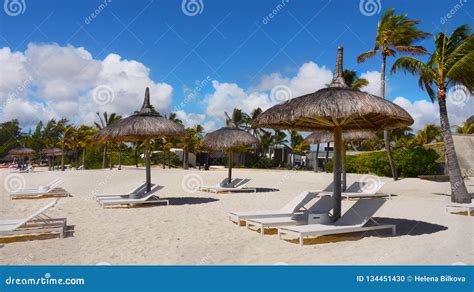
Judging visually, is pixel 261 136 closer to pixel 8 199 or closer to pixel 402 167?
pixel 402 167

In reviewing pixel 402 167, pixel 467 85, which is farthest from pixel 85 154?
pixel 467 85

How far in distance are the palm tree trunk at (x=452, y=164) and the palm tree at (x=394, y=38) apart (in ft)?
20.4

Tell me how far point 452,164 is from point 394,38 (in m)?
8.53

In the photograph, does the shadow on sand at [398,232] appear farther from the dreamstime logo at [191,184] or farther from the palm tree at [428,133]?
the palm tree at [428,133]

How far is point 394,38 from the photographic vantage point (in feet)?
62.1

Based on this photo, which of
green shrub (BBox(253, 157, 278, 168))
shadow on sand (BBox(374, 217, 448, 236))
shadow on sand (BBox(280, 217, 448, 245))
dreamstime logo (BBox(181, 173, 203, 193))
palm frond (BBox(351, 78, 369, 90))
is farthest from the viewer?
green shrub (BBox(253, 157, 278, 168))

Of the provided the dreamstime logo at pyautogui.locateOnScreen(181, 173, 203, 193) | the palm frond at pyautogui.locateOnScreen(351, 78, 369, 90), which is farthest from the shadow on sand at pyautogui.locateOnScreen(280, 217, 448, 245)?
the palm frond at pyautogui.locateOnScreen(351, 78, 369, 90)

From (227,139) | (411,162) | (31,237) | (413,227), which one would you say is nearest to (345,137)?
(227,139)

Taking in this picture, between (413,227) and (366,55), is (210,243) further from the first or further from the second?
(366,55)

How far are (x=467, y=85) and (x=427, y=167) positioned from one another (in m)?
9.41

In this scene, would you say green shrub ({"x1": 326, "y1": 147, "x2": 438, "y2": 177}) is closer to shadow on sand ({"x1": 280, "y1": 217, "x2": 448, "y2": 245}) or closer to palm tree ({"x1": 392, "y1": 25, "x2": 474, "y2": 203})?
palm tree ({"x1": 392, "y1": 25, "x2": 474, "y2": 203})

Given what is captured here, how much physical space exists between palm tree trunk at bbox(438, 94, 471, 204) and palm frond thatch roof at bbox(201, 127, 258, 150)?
7364 mm

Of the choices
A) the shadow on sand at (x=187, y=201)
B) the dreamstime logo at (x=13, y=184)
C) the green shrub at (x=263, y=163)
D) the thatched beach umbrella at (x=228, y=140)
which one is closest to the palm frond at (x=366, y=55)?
the thatched beach umbrella at (x=228, y=140)

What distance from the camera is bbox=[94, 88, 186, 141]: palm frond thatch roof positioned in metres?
11.9
